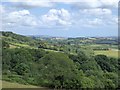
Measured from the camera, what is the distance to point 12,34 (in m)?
73.2

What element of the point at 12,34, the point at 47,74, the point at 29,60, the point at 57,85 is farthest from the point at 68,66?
the point at 12,34

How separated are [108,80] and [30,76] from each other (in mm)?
10820

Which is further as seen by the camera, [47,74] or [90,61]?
[90,61]

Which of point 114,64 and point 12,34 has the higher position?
point 12,34

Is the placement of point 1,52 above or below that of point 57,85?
above

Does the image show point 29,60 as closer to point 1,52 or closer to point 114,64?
point 1,52

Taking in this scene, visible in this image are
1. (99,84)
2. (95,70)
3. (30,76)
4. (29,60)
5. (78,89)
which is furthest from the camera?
(29,60)

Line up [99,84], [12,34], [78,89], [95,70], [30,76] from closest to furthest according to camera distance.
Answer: [78,89], [99,84], [30,76], [95,70], [12,34]

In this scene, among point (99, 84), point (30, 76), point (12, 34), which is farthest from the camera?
point (12, 34)

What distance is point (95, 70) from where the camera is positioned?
42188mm

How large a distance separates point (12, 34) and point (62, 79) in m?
42.1

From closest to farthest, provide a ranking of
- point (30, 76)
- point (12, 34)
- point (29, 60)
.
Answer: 1. point (30, 76)
2. point (29, 60)
3. point (12, 34)

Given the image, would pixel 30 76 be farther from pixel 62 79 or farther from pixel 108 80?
pixel 108 80

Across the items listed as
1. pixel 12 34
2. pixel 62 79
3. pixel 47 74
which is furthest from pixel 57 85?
pixel 12 34
